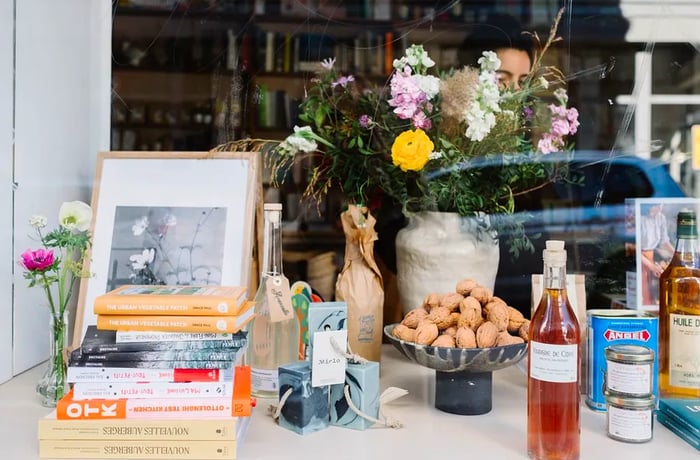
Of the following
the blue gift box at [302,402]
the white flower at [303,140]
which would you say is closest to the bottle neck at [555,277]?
the blue gift box at [302,402]

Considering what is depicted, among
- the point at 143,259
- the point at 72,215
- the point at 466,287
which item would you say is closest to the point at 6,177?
the point at 72,215

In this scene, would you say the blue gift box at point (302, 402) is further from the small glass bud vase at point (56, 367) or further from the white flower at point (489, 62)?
the white flower at point (489, 62)

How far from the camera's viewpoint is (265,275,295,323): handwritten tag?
1119 millimetres

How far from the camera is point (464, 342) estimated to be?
3.21ft

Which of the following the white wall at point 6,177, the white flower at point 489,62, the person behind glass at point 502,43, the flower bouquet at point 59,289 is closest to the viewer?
the flower bouquet at point 59,289

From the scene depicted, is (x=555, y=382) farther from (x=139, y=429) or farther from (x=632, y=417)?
(x=139, y=429)

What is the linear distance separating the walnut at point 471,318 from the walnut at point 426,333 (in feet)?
0.14

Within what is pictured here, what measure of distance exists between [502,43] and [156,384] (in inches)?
44.4

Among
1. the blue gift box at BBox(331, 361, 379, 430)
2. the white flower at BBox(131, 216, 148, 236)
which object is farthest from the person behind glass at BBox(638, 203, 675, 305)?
the white flower at BBox(131, 216, 148, 236)

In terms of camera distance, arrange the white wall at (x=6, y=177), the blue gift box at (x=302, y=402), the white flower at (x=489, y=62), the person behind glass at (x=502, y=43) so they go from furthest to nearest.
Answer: the person behind glass at (x=502, y=43) < the white flower at (x=489, y=62) < the white wall at (x=6, y=177) < the blue gift box at (x=302, y=402)

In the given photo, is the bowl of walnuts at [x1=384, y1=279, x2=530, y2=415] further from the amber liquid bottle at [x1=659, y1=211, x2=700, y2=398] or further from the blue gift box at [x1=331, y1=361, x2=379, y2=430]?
the amber liquid bottle at [x1=659, y1=211, x2=700, y2=398]

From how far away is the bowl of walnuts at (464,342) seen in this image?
0.97 metres

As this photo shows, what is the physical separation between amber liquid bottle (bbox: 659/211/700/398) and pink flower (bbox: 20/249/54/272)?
3.35 ft

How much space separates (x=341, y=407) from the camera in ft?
3.22
